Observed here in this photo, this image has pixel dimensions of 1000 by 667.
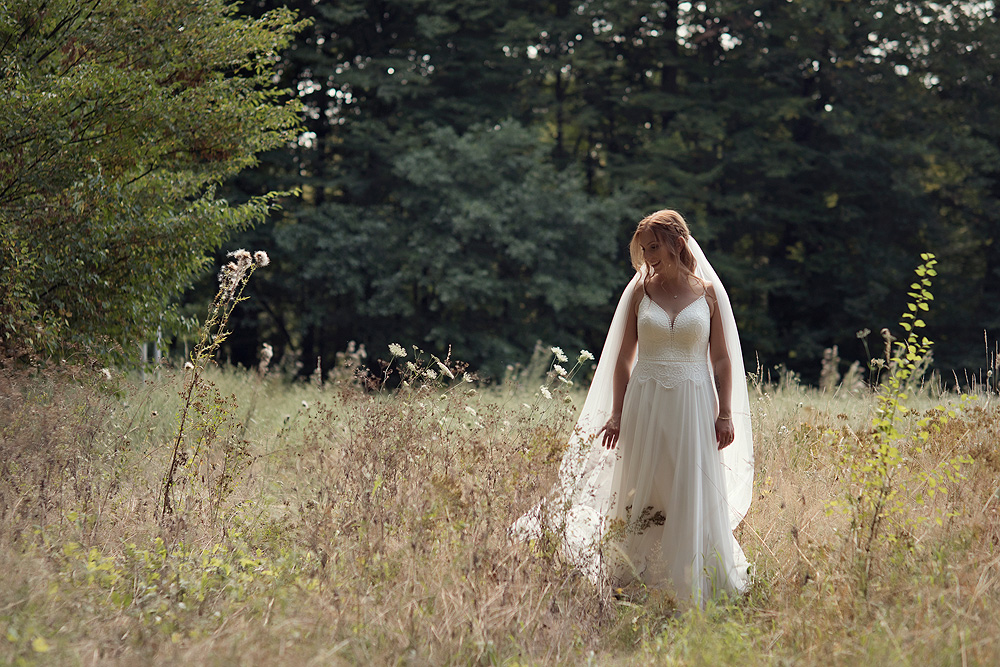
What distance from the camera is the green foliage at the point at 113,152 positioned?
6.36m

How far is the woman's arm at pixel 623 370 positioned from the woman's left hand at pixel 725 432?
54 cm

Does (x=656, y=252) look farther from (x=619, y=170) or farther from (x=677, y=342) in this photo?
(x=619, y=170)

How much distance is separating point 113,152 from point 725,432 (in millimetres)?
5819

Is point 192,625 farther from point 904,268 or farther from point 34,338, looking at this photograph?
point 904,268

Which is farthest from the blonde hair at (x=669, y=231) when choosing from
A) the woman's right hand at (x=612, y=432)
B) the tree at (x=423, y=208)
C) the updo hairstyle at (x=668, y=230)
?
the tree at (x=423, y=208)

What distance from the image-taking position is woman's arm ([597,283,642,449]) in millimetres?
4523

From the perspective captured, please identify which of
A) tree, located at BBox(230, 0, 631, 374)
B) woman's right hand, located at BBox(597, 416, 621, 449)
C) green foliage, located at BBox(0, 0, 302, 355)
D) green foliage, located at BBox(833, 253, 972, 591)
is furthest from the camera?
tree, located at BBox(230, 0, 631, 374)

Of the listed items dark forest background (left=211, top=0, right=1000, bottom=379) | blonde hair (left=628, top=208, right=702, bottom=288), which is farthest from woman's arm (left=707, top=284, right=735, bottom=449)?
dark forest background (left=211, top=0, right=1000, bottom=379)

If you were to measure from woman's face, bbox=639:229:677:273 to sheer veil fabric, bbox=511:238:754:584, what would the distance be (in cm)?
16

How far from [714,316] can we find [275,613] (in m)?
2.64

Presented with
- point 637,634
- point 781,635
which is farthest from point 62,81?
point 781,635

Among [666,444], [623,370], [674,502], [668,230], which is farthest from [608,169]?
[674,502]

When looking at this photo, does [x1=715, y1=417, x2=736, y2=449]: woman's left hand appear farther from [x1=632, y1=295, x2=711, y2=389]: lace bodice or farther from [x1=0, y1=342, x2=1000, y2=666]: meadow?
[x1=0, y1=342, x2=1000, y2=666]: meadow

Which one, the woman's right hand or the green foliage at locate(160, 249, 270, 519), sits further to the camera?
the woman's right hand
